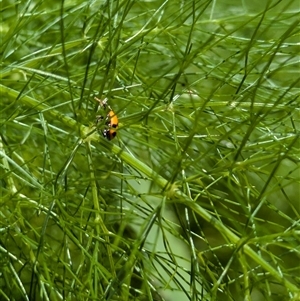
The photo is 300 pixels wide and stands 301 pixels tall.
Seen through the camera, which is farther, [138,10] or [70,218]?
[138,10]

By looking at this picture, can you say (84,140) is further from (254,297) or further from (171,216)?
(254,297)

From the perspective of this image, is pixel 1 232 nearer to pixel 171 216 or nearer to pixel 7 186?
pixel 7 186

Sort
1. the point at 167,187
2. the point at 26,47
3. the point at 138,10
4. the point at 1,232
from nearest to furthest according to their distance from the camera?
the point at 167,187 → the point at 1,232 → the point at 26,47 → the point at 138,10

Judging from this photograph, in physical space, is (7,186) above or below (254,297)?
above

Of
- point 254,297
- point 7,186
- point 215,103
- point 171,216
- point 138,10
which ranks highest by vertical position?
point 138,10

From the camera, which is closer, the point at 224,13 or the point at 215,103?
the point at 215,103

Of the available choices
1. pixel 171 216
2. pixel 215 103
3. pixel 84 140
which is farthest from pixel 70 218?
pixel 171 216

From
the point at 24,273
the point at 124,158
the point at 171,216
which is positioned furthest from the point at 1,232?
the point at 171,216

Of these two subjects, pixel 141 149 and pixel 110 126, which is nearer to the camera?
pixel 110 126

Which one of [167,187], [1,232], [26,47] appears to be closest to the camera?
[167,187]
